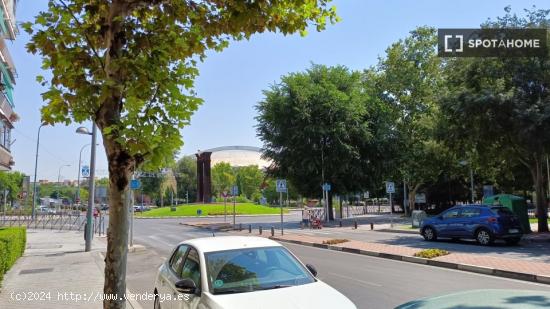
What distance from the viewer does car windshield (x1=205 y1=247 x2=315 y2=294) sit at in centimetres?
536

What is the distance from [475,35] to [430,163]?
2283 centimetres

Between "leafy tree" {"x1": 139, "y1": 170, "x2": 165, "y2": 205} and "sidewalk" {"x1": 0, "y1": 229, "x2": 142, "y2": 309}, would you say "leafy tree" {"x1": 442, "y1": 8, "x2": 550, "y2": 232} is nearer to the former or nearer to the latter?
"sidewalk" {"x1": 0, "y1": 229, "x2": 142, "y2": 309}

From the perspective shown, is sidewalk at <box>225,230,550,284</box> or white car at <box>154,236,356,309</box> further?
sidewalk at <box>225,230,550,284</box>

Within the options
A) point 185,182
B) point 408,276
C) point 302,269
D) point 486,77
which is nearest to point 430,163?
point 486,77

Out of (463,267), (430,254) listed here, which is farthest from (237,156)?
(463,267)

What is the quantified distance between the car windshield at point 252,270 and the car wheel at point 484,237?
15.4 meters

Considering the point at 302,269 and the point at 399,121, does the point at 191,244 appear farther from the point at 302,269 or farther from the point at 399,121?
the point at 399,121

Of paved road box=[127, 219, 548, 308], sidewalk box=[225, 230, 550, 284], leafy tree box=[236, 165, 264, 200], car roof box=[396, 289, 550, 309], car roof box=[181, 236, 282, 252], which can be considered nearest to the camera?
car roof box=[396, 289, 550, 309]

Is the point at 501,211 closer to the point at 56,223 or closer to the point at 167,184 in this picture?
the point at 56,223

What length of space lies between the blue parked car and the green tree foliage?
321ft

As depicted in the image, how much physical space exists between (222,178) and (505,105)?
335ft

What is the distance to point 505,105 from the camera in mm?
20203

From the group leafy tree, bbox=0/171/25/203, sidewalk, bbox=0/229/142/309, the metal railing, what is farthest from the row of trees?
leafy tree, bbox=0/171/25/203

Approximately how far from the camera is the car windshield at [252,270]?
5.36 m
